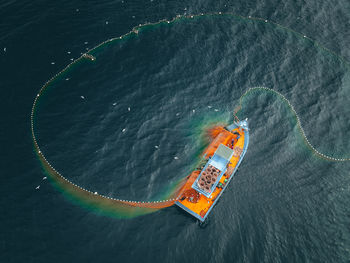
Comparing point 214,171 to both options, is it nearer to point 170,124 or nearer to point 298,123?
point 170,124

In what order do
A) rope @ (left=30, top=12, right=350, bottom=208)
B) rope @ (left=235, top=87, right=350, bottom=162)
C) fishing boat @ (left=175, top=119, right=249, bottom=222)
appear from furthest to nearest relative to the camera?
rope @ (left=235, top=87, right=350, bottom=162) → rope @ (left=30, top=12, right=350, bottom=208) → fishing boat @ (left=175, top=119, right=249, bottom=222)

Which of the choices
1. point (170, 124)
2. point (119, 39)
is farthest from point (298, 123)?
point (119, 39)

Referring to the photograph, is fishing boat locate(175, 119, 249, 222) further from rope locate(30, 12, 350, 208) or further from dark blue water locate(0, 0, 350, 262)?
rope locate(30, 12, 350, 208)

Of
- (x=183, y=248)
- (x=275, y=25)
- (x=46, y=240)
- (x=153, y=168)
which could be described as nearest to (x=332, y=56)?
(x=275, y=25)

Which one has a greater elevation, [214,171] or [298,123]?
[214,171]

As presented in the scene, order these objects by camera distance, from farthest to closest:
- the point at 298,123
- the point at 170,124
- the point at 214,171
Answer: the point at 298,123 → the point at 170,124 → the point at 214,171

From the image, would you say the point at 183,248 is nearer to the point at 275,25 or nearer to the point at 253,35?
the point at 253,35

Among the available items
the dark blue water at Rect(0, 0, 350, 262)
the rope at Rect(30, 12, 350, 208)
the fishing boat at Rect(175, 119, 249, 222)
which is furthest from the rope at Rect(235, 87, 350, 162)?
the fishing boat at Rect(175, 119, 249, 222)
